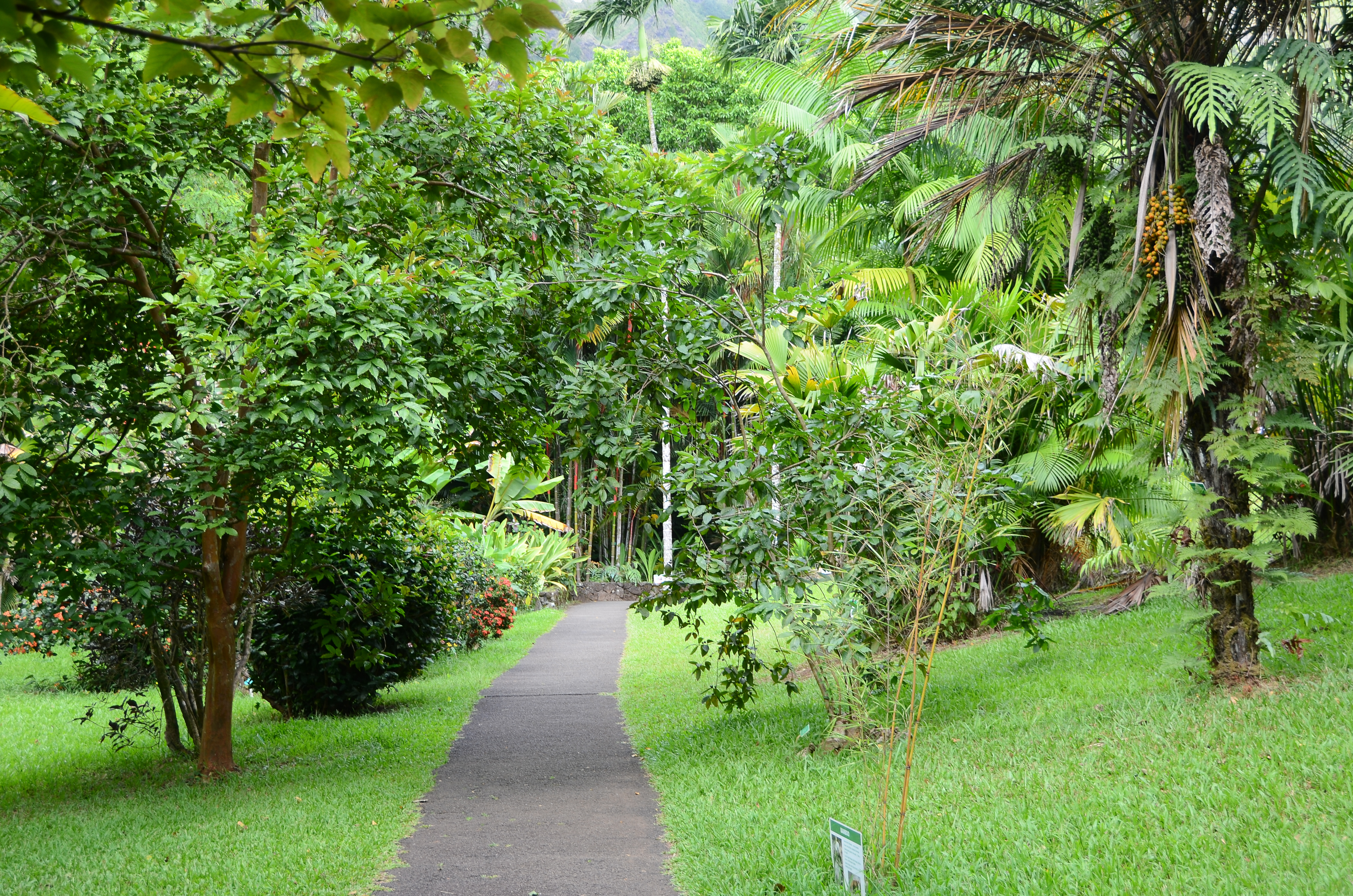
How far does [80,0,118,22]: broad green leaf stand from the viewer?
6.93ft

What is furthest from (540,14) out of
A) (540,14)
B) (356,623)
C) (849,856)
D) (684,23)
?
(684,23)

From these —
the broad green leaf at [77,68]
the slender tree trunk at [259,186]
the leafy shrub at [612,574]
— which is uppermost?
the slender tree trunk at [259,186]

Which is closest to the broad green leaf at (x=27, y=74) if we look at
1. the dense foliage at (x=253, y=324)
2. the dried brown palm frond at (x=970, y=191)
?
the dense foliage at (x=253, y=324)

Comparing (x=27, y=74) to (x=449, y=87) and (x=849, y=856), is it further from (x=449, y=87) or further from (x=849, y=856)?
(x=849, y=856)

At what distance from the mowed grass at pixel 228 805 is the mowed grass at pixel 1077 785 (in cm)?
193

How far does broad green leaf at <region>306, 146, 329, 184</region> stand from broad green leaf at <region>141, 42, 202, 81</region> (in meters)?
0.29

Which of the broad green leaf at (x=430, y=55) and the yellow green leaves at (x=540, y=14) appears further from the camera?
the broad green leaf at (x=430, y=55)

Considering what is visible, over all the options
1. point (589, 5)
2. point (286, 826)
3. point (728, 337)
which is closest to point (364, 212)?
point (728, 337)

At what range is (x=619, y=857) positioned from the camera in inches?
214

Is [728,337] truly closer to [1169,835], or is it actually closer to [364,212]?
[364,212]

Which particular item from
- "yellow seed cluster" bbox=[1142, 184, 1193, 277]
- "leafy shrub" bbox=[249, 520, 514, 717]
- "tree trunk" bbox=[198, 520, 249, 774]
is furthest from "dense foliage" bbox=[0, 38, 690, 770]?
"yellow seed cluster" bbox=[1142, 184, 1193, 277]

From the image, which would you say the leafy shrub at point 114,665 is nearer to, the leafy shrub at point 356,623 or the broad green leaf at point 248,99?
the leafy shrub at point 356,623

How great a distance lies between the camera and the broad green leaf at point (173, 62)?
2205mm

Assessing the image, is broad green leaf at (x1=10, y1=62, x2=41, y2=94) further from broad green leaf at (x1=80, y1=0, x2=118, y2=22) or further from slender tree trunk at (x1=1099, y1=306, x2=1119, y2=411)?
slender tree trunk at (x1=1099, y1=306, x2=1119, y2=411)
